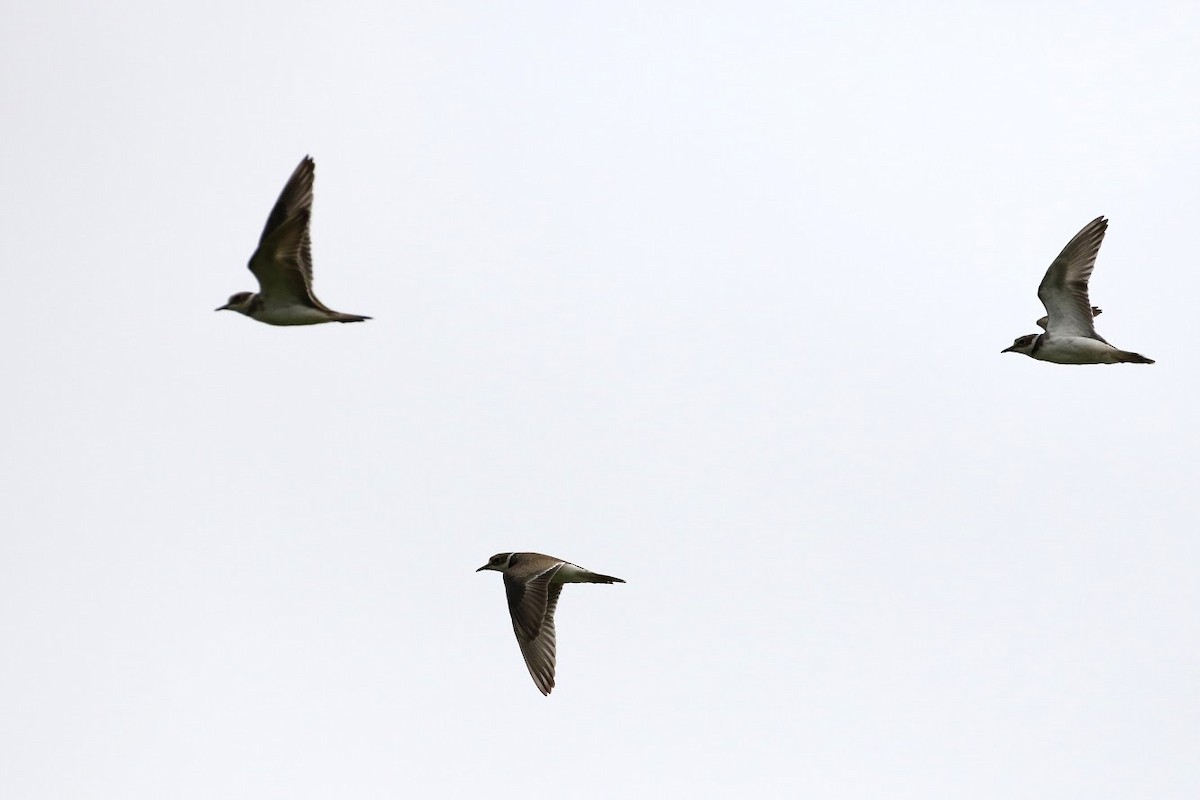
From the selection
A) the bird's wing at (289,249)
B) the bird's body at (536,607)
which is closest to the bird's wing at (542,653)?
the bird's body at (536,607)

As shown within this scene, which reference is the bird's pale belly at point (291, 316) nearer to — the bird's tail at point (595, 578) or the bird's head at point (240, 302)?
the bird's head at point (240, 302)

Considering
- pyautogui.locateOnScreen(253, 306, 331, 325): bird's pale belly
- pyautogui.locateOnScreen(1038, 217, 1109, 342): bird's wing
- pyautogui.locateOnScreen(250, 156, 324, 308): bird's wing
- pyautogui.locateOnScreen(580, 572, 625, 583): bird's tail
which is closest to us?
pyautogui.locateOnScreen(250, 156, 324, 308): bird's wing

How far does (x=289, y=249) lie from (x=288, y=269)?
0.23 meters

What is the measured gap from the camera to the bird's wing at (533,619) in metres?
20.3

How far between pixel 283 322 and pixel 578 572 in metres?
4.89

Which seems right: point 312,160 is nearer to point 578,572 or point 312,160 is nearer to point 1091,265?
point 578,572

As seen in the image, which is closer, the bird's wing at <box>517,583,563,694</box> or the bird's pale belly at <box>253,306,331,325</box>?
the bird's pale belly at <box>253,306,331,325</box>

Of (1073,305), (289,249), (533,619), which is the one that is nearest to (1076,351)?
(1073,305)

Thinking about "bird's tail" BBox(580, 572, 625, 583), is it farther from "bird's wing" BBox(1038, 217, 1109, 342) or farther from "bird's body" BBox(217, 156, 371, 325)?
"bird's wing" BBox(1038, 217, 1109, 342)

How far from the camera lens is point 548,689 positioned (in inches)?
784

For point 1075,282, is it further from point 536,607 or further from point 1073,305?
point 536,607

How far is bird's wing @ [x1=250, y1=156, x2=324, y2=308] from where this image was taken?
1742cm

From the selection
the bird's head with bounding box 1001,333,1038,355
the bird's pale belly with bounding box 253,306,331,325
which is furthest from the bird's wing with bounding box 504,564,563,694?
the bird's head with bounding box 1001,333,1038,355

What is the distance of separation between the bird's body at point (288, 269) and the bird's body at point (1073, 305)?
32.2 ft
